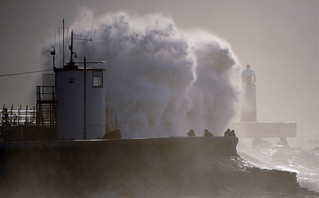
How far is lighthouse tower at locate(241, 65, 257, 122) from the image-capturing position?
252ft

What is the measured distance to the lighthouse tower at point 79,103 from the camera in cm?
3553

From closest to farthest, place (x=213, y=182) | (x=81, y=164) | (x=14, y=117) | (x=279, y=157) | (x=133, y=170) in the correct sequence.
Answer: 1. (x=81, y=164)
2. (x=133, y=170)
3. (x=213, y=182)
4. (x=14, y=117)
5. (x=279, y=157)

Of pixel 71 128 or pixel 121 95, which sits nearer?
pixel 71 128

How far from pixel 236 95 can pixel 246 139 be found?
20565mm

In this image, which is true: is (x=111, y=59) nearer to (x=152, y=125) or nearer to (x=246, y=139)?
(x=152, y=125)

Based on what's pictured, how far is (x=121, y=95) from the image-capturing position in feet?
165

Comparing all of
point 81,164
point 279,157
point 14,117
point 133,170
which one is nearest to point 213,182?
point 133,170

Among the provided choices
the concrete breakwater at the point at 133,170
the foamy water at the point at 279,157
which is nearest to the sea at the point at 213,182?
the concrete breakwater at the point at 133,170

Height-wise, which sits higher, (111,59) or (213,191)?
(111,59)

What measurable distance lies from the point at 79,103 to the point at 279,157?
4105 cm

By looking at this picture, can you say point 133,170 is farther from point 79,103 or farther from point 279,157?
point 279,157

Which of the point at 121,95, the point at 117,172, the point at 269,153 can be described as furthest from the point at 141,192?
the point at 269,153

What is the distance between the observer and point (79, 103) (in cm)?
3562

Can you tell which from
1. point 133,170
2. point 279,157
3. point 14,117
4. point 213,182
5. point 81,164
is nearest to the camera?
point 81,164
